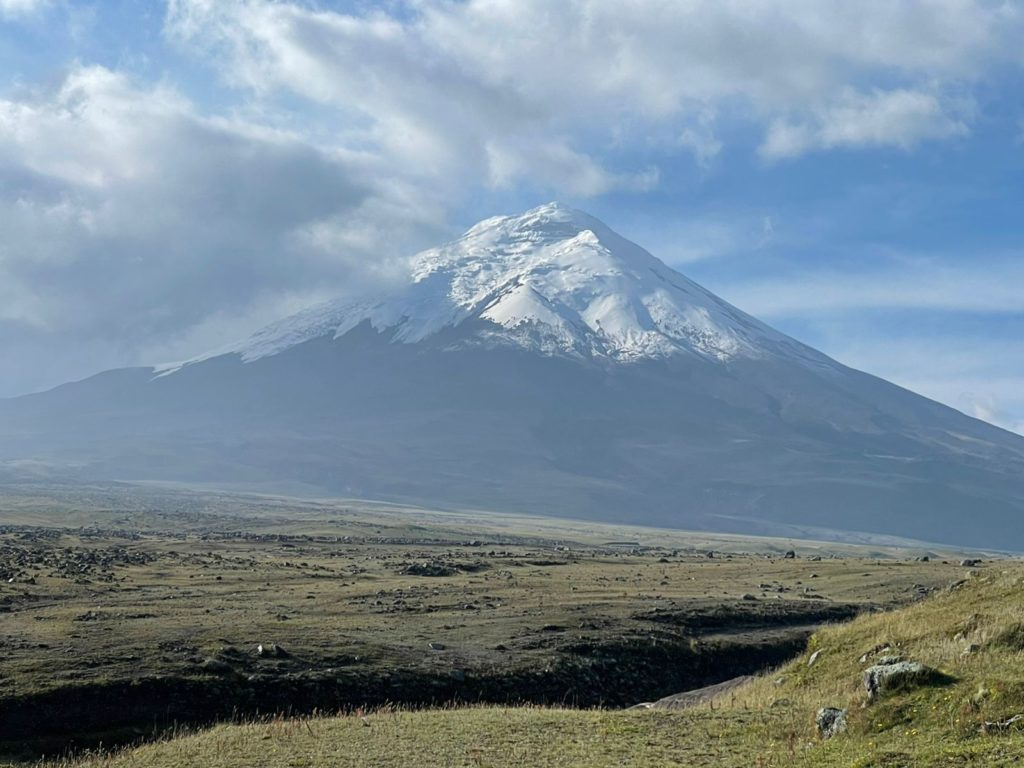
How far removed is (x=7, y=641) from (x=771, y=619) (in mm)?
28771

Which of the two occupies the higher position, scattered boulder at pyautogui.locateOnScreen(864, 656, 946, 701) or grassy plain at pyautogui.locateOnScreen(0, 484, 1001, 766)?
scattered boulder at pyautogui.locateOnScreen(864, 656, 946, 701)

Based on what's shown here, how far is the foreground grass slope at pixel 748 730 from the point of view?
668 inches

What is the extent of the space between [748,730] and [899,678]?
2.96m

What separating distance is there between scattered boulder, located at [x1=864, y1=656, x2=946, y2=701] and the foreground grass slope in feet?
0.72

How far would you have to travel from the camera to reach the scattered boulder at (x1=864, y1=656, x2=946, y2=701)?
19172 mm

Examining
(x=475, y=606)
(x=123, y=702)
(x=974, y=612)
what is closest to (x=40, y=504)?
(x=475, y=606)

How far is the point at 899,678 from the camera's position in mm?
19312

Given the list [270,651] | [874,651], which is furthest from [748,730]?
[270,651]

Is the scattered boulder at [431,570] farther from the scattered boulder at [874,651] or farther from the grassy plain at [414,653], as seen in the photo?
the scattered boulder at [874,651]

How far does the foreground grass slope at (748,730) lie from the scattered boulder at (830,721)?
0.20 meters

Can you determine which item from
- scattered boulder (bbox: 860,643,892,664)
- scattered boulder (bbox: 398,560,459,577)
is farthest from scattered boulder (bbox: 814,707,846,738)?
scattered boulder (bbox: 398,560,459,577)

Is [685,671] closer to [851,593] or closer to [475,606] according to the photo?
[475,606]

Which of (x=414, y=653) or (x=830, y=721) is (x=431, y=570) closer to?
(x=414, y=653)

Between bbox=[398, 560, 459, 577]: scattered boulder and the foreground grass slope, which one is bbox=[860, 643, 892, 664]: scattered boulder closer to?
the foreground grass slope
